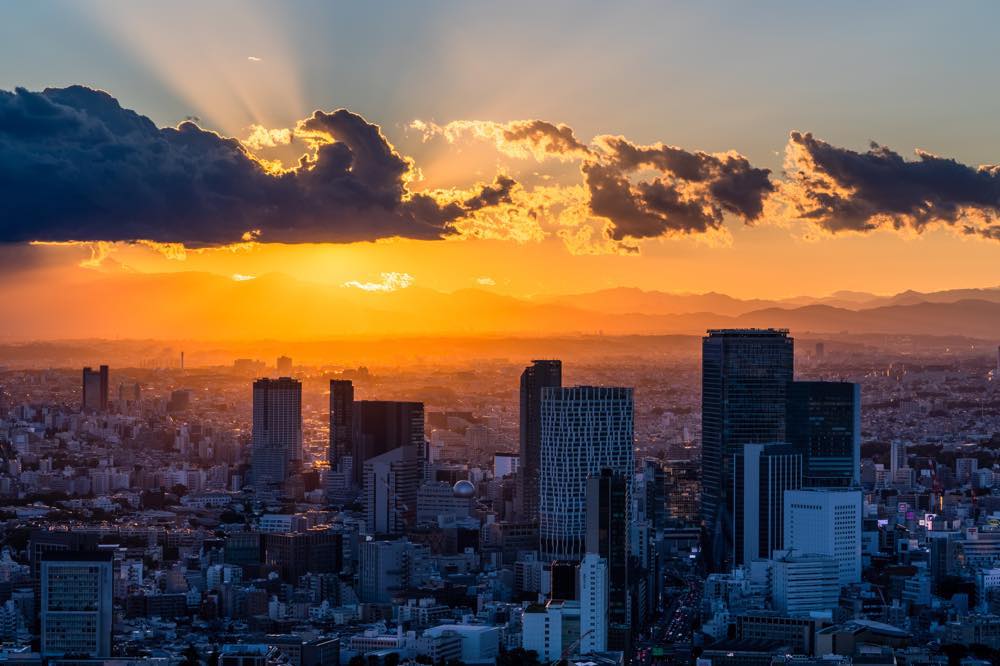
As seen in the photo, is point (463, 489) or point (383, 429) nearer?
point (463, 489)

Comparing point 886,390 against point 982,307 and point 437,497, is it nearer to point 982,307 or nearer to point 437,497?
point 982,307

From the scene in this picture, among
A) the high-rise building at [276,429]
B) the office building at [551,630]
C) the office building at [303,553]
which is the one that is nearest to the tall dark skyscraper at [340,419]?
the high-rise building at [276,429]

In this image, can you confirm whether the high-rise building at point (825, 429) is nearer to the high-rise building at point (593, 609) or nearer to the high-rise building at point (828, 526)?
the high-rise building at point (828, 526)

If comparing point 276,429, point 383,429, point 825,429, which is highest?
point 825,429

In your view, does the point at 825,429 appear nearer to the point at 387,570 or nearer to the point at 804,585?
the point at 804,585

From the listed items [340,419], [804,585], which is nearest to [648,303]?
[340,419]

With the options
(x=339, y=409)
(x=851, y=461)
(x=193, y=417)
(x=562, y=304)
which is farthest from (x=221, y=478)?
(x=851, y=461)

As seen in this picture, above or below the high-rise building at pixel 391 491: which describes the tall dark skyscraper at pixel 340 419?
above

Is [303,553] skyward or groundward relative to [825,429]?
groundward
